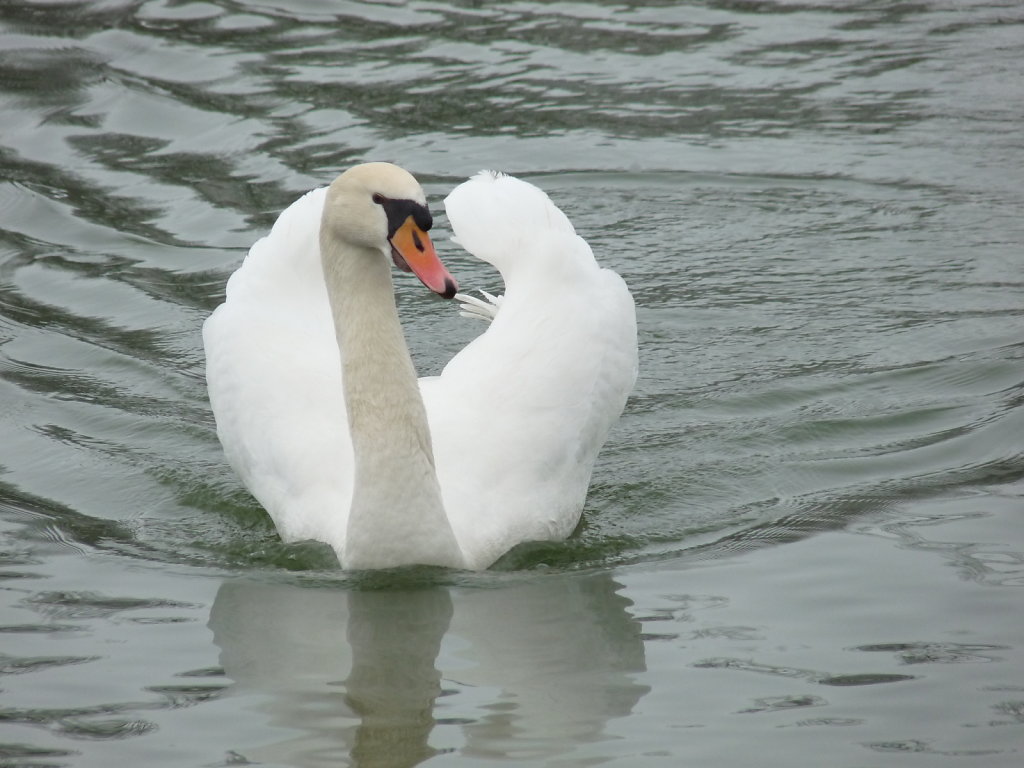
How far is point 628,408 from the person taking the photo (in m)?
8.73

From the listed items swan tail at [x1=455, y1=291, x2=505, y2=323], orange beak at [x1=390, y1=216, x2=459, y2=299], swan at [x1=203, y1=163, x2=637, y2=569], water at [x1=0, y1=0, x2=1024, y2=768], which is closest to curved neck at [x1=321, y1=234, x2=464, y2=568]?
swan at [x1=203, y1=163, x2=637, y2=569]

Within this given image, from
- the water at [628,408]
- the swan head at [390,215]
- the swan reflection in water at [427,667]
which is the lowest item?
the swan reflection in water at [427,667]

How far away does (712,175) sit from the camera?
11.8 meters

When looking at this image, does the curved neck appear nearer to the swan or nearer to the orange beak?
the swan

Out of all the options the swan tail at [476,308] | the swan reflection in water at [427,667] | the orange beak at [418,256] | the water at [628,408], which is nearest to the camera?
the swan reflection in water at [427,667]

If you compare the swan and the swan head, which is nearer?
the swan head

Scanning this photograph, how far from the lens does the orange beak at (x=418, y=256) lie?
6008 mm

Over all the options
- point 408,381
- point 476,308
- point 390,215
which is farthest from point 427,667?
point 476,308

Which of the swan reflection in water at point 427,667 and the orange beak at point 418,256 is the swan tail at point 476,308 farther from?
the orange beak at point 418,256

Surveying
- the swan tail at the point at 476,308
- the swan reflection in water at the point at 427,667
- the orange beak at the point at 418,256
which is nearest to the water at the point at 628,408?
the swan reflection in water at the point at 427,667

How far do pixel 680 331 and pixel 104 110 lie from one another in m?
6.12

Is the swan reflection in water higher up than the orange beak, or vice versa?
the orange beak

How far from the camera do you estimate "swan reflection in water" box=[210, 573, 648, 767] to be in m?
5.41

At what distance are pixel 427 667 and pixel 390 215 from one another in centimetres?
167
